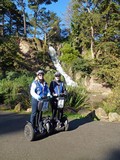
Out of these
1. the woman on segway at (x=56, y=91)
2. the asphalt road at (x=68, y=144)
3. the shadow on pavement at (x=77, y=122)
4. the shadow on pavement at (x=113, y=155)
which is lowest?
the shadow on pavement at (x=113, y=155)

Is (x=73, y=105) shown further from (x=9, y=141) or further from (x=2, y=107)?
(x=9, y=141)

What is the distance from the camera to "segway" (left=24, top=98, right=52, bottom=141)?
621cm

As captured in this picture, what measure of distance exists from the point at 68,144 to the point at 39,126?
928 mm

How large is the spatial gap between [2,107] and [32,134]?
6.37 m

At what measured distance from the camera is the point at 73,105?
11.6m

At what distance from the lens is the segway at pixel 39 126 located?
621 cm

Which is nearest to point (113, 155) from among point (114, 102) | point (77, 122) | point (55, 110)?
point (55, 110)

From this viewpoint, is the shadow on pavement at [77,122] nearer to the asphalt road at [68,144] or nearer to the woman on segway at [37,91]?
the asphalt road at [68,144]

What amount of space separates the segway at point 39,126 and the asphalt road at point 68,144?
156 millimetres

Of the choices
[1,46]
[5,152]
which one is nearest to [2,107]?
[5,152]

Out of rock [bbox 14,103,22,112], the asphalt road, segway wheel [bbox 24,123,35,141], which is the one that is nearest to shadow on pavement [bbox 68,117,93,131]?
the asphalt road

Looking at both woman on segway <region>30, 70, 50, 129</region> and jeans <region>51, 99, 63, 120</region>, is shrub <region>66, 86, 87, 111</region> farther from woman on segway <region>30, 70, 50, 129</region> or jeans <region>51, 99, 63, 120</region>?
woman on segway <region>30, 70, 50, 129</region>

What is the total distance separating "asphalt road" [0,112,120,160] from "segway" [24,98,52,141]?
16cm

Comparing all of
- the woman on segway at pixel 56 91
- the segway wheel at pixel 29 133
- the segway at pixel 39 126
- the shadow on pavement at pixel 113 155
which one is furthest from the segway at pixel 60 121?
the shadow on pavement at pixel 113 155
